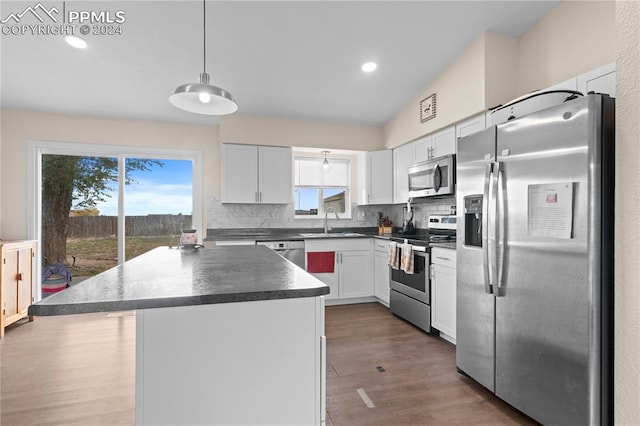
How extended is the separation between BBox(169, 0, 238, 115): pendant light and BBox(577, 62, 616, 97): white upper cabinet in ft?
8.21

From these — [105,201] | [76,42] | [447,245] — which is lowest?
[447,245]

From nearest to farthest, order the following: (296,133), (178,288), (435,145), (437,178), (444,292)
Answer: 1. (178,288)
2. (444,292)
3. (437,178)
4. (435,145)
5. (296,133)

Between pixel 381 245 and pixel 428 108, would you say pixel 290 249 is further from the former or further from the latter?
pixel 428 108

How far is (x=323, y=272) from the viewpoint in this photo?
13.7ft

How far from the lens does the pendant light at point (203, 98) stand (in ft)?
5.74

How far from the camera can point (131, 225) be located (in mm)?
4344

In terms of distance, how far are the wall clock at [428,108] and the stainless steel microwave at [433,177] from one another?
531mm

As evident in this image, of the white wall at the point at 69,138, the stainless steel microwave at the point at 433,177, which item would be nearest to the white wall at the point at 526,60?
the stainless steel microwave at the point at 433,177

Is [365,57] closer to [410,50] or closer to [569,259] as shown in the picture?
[410,50]

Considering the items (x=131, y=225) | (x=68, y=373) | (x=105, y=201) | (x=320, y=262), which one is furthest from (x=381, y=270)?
(x=105, y=201)

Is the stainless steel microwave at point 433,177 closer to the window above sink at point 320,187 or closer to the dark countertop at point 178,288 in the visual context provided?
the window above sink at point 320,187

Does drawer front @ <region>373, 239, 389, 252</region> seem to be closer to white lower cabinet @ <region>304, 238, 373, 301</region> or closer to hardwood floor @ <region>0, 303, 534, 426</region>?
white lower cabinet @ <region>304, 238, 373, 301</region>

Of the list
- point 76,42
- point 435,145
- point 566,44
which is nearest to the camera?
point 566,44

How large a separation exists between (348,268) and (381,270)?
43 centimetres
